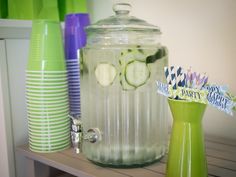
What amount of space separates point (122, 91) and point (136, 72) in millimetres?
65

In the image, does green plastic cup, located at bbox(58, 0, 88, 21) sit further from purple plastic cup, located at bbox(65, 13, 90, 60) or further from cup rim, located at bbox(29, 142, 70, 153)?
cup rim, located at bbox(29, 142, 70, 153)

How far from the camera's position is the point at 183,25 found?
3.02 ft

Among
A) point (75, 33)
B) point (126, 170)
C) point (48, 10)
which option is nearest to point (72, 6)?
point (48, 10)

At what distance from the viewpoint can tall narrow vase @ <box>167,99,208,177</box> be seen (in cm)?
53

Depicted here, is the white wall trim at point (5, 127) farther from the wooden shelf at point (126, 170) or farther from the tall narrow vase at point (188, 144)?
the tall narrow vase at point (188, 144)

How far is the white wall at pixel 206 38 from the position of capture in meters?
0.83

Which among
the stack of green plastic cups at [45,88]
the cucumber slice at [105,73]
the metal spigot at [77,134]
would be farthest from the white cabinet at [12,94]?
the cucumber slice at [105,73]

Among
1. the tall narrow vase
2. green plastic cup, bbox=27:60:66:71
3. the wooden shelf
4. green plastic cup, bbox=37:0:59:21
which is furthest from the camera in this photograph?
green plastic cup, bbox=37:0:59:21

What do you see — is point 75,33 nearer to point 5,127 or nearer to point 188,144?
point 5,127

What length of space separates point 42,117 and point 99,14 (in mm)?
582

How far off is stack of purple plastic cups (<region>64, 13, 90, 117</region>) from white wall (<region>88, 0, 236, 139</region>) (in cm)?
30

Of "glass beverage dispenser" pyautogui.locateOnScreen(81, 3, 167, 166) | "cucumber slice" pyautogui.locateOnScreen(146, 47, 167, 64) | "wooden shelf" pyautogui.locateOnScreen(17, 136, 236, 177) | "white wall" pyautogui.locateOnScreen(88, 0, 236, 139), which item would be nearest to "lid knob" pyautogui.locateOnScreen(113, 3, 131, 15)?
"glass beverage dispenser" pyautogui.locateOnScreen(81, 3, 167, 166)

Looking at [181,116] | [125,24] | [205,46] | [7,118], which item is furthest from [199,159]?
[7,118]

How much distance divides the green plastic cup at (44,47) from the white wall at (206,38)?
406 mm
